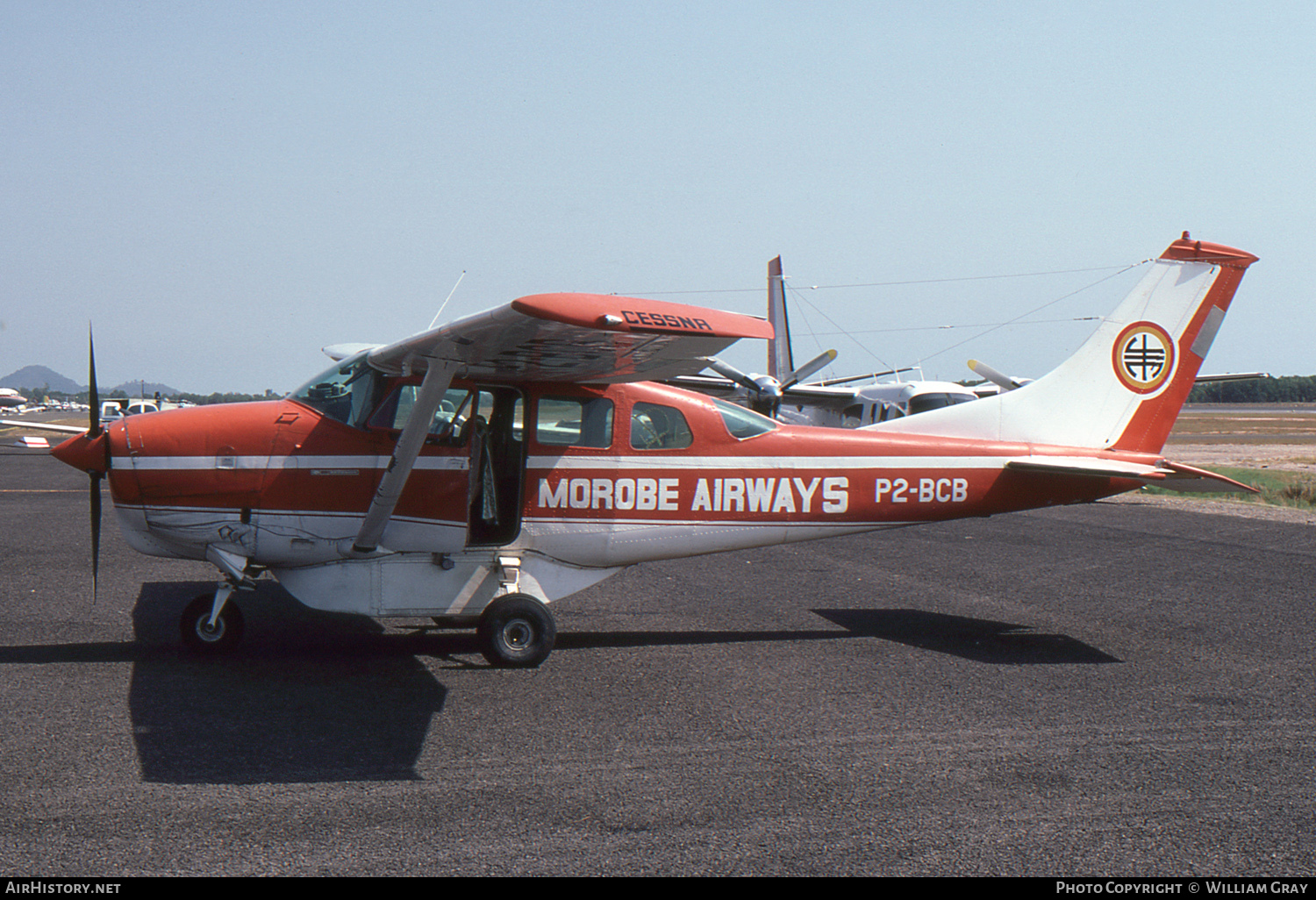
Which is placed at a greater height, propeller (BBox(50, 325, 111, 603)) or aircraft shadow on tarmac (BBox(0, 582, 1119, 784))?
propeller (BBox(50, 325, 111, 603))

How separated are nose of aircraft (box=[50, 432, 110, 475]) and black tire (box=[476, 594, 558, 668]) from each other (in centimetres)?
281

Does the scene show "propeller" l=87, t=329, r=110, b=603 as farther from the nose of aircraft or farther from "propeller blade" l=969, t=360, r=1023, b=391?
"propeller blade" l=969, t=360, r=1023, b=391

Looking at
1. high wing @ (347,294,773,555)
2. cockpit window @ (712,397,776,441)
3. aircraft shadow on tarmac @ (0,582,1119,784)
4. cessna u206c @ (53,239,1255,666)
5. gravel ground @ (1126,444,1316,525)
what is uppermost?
high wing @ (347,294,773,555)

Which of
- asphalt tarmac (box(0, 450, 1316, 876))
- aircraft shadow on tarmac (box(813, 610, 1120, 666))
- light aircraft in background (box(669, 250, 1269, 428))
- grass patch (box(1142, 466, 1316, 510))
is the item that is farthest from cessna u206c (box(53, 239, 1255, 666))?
light aircraft in background (box(669, 250, 1269, 428))

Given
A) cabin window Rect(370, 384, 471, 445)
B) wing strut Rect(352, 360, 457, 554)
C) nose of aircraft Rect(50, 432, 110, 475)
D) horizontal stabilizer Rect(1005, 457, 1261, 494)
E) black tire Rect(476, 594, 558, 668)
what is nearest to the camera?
wing strut Rect(352, 360, 457, 554)

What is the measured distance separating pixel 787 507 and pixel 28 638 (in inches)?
230

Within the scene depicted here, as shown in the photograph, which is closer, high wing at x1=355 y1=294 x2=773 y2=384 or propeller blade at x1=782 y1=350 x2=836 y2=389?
high wing at x1=355 y1=294 x2=773 y2=384

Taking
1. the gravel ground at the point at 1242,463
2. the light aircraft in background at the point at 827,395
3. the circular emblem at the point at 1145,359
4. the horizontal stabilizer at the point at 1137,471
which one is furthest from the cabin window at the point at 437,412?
the light aircraft in background at the point at 827,395

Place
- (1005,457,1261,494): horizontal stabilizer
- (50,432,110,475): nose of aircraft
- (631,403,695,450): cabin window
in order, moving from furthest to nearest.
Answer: (1005,457,1261,494): horizontal stabilizer → (631,403,695,450): cabin window → (50,432,110,475): nose of aircraft

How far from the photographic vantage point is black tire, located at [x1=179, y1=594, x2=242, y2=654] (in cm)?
686

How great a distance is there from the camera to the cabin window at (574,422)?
7371mm

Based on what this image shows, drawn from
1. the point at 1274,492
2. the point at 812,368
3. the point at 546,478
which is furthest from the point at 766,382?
the point at 546,478
